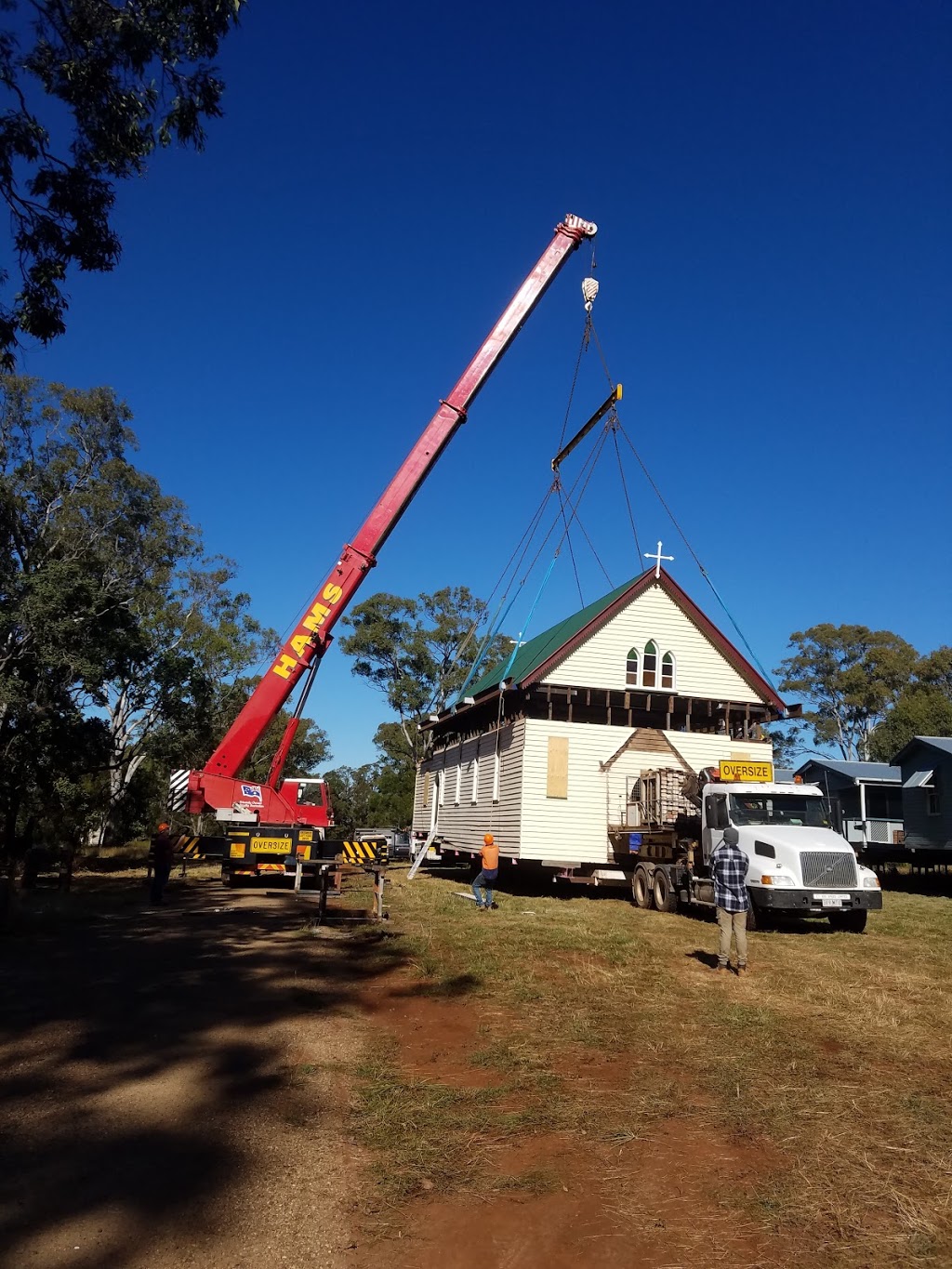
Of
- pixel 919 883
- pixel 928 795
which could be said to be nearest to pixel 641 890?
pixel 928 795

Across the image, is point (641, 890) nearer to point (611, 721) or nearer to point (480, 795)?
point (611, 721)

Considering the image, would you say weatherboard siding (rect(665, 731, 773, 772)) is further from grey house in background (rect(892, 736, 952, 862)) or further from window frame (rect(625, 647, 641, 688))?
grey house in background (rect(892, 736, 952, 862))

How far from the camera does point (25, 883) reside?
1705 centimetres

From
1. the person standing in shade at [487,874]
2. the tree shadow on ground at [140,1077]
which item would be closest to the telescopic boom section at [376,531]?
the person standing in shade at [487,874]

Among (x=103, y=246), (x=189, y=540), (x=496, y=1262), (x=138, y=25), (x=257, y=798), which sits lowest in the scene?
(x=496, y=1262)

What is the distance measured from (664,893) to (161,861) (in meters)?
10.3

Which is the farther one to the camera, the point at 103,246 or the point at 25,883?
the point at 25,883

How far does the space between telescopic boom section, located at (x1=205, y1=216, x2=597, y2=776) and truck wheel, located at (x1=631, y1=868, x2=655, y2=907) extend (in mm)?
8660

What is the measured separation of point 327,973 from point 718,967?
16.5 feet

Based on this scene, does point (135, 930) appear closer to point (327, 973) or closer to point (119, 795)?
point (327, 973)

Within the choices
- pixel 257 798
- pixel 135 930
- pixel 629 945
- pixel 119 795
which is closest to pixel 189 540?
pixel 119 795

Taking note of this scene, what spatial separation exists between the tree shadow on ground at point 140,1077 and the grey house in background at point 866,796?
3793 centimetres

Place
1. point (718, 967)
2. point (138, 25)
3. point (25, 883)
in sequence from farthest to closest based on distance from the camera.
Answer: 1. point (25, 883)
2. point (718, 967)
3. point (138, 25)

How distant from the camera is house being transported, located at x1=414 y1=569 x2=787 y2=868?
2231cm
